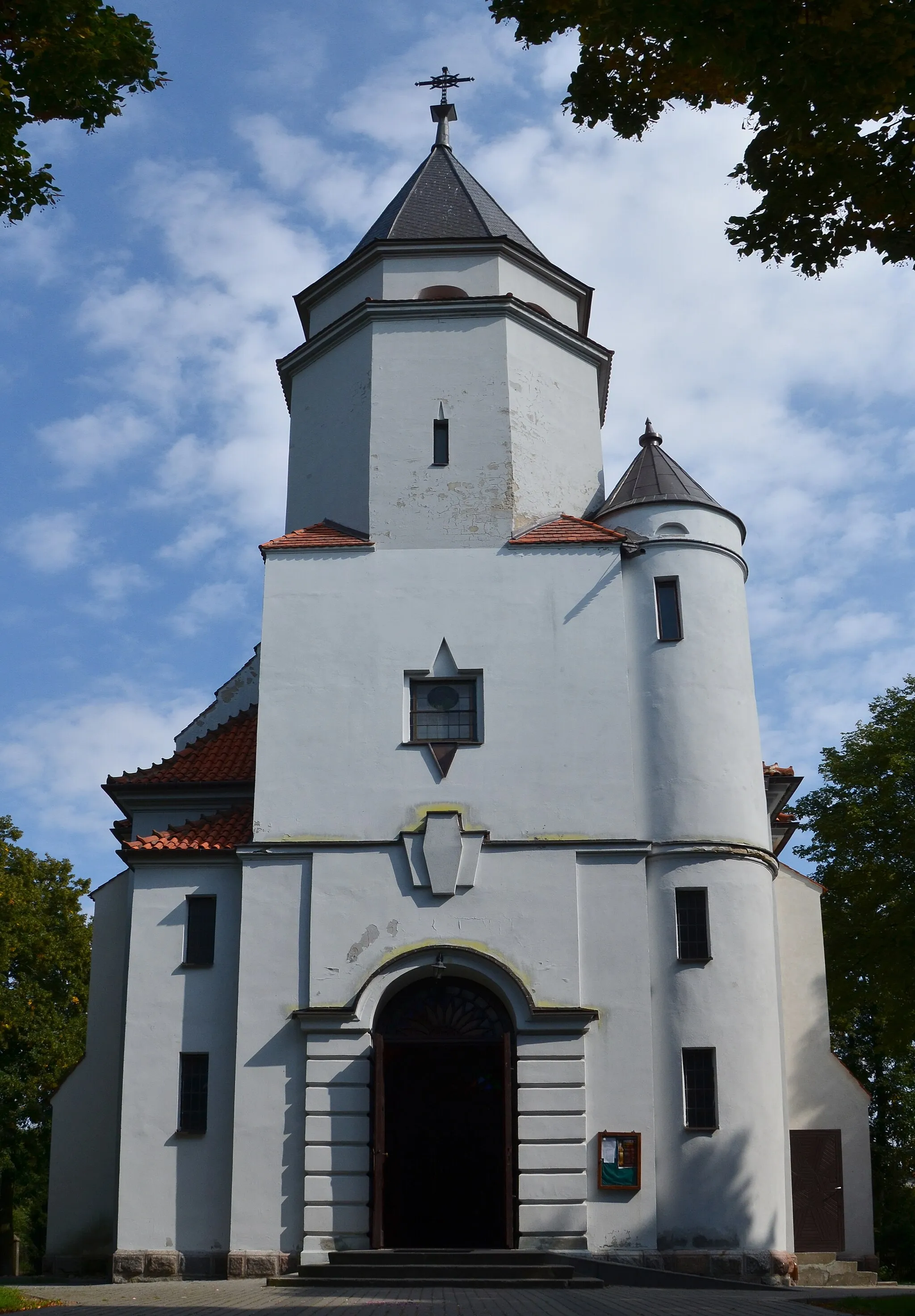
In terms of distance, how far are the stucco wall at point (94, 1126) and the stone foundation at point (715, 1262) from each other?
26.6 feet

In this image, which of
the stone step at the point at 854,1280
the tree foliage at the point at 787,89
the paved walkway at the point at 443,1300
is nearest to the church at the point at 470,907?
the stone step at the point at 854,1280

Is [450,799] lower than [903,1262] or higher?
higher

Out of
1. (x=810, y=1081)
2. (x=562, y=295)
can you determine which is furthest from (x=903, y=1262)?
(x=562, y=295)

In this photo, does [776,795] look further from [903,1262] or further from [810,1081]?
[903,1262]

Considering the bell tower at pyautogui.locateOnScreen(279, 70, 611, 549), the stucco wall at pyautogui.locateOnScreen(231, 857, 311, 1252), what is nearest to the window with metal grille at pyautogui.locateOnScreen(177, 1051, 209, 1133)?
the stucco wall at pyautogui.locateOnScreen(231, 857, 311, 1252)

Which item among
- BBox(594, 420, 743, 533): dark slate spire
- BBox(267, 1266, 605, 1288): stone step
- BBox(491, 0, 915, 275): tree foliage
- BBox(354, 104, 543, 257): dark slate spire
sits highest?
BBox(354, 104, 543, 257): dark slate spire

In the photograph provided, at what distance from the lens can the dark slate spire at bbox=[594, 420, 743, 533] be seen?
24156mm

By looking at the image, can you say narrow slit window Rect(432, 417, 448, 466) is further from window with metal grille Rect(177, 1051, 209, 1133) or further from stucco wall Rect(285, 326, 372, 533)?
window with metal grille Rect(177, 1051, 209, 1133)

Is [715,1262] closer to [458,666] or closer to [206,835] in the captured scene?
[458,666]

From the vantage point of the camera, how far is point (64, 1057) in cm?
3866

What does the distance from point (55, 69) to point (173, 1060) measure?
48.4 feet

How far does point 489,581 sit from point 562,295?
6940 mm

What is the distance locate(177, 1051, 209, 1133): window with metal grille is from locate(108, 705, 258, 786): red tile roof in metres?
4.75

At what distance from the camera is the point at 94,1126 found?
23.8 metres
